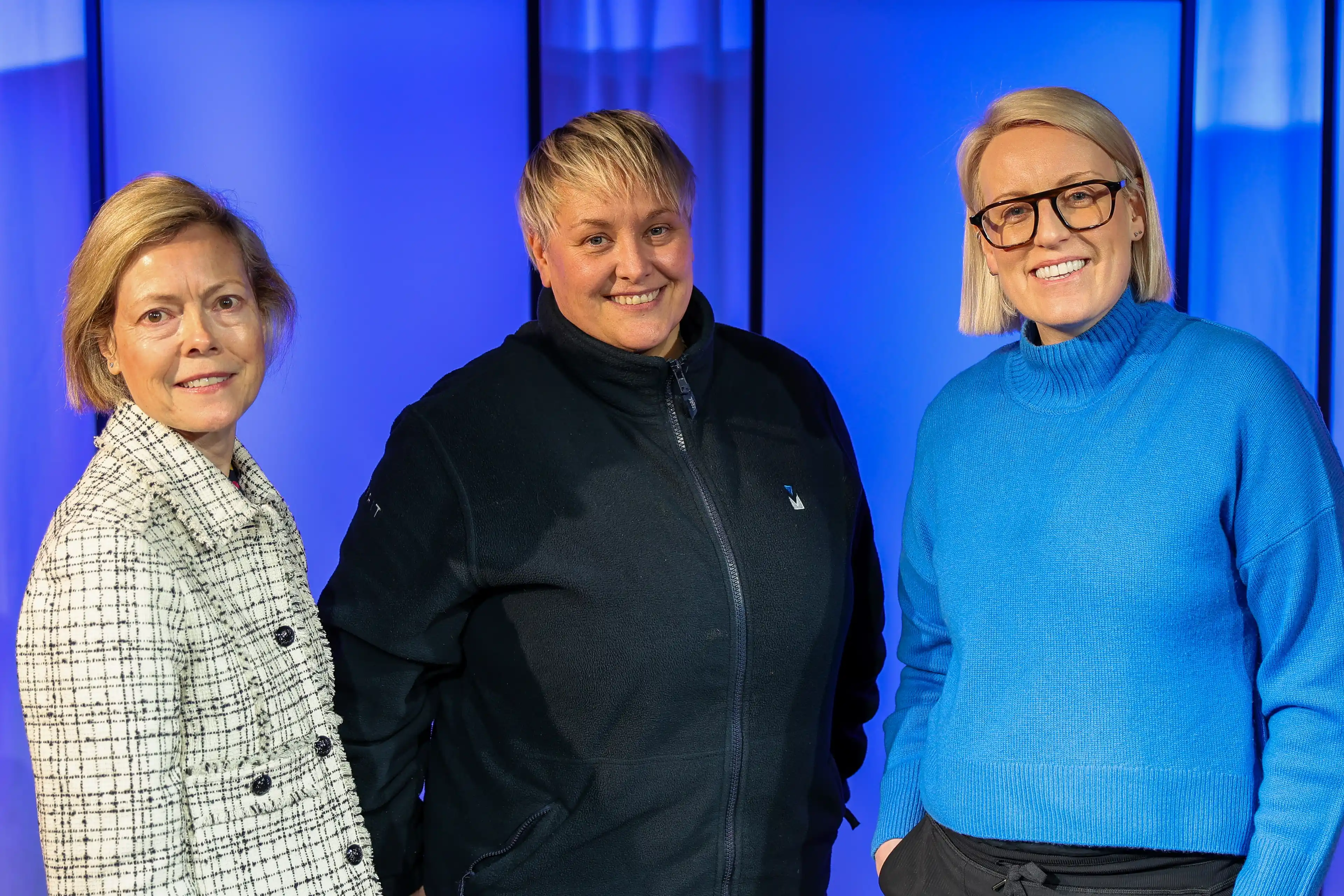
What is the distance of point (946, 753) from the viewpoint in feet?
5.04

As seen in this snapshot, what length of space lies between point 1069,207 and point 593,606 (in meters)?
0.81

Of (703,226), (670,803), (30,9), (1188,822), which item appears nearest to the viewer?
(1188,822)

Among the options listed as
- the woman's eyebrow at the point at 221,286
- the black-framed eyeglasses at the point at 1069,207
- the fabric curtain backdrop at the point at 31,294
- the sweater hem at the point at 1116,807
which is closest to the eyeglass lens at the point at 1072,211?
the black-framed eyeglasses at the point at 1069,207

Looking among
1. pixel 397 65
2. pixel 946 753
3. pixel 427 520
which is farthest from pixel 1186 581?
pixel 397 65

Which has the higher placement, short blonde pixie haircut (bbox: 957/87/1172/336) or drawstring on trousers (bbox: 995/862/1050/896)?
short blonde pixie haircut (bbox: 957/87/1172/336)

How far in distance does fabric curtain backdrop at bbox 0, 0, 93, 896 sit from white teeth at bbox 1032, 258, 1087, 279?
2019mm

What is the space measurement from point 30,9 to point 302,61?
554 millimetres

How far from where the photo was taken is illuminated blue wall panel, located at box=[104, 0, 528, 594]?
261 cm

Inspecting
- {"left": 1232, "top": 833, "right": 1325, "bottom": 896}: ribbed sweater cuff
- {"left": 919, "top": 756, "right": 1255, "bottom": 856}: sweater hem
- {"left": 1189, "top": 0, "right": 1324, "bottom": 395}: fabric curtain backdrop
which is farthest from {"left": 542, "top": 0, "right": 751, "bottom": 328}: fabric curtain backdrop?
{"left": 1232, "top": 833, "right": 1325, "bottom": 896}: ribbed sweater cuff

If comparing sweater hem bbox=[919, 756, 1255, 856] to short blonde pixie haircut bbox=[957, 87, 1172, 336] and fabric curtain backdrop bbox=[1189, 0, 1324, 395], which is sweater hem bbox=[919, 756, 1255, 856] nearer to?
short blonde pixie haircut bbox=[957, 87, 1172, 336]

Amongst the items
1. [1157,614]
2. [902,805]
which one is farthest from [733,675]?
[1157,614]

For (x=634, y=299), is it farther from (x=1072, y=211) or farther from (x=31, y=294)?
(x=31, y=294)

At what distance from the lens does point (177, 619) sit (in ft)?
4.38

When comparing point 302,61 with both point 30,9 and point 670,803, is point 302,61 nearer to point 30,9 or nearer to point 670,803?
point 30,9
